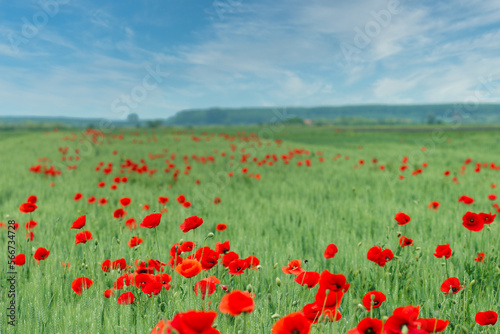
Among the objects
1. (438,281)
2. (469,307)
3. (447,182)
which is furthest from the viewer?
(447,182)

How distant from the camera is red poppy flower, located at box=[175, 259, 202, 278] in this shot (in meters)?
1.09

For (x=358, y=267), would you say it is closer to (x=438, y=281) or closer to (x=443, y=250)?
(x=438, y=281)

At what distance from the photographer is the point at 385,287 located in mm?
1956

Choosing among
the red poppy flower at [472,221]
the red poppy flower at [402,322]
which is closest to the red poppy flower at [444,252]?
the red poppy flower at [472,221]

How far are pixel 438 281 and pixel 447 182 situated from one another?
183 inches

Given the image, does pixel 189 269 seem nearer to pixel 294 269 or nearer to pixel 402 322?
pixel 294 269

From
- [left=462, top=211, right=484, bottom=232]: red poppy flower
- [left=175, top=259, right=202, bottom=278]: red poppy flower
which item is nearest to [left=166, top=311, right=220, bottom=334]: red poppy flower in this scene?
[left=175, top=259, right=202, bottom=278]: red poppy flower

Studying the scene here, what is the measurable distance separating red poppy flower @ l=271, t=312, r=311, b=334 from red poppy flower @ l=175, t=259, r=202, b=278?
0.36 meters

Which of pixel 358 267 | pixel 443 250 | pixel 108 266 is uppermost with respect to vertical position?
pixel 443 250

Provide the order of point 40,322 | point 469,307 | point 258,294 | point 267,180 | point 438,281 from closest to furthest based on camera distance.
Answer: point 40,322 < point 469,307 < point 258,294 < point 438,281 < point 267,180

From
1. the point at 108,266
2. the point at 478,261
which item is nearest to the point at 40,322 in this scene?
the point at 108,266

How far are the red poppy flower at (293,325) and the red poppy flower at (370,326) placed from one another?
6.7 inches

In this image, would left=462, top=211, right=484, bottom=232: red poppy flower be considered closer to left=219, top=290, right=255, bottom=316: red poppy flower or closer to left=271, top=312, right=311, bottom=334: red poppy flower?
left=271, top=312, right=311, bottom=334: red poppy flower

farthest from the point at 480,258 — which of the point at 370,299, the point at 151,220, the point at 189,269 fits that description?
the point at 151,220
